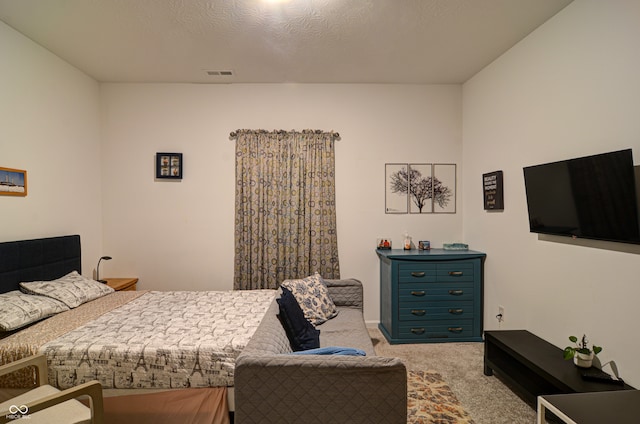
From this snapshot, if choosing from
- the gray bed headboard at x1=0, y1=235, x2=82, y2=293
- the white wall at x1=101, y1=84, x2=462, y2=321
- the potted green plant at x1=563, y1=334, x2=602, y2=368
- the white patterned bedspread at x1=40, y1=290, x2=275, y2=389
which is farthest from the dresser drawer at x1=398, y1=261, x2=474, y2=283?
the gray bed headboard at x1=0, y1=235, x2=82, y2=293

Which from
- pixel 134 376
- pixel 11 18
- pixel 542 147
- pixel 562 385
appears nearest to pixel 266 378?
pixel 134 376

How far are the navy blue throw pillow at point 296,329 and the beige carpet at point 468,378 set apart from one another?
1.02 meters

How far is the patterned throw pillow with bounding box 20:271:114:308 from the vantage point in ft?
9.14

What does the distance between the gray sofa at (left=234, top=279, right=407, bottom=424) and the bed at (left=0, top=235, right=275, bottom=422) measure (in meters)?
0.45

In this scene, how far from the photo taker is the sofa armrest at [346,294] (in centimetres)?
354

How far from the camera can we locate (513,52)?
3227 millimetres

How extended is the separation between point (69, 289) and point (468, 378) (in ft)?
11.8

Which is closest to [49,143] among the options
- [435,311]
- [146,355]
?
[146,355]

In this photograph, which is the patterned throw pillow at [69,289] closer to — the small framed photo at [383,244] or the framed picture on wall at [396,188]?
the small framed photo at [383,244]

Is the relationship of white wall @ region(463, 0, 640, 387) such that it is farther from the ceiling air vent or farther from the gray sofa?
the ceiling air vent

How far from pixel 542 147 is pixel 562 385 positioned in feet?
6.10

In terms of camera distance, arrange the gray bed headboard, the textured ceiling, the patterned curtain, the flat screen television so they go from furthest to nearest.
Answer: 1. the patterned curtain
2. the gray bed headboard
3. the textured ceiling
4. the flat screen television

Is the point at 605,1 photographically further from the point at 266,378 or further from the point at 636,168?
the point at 266,378

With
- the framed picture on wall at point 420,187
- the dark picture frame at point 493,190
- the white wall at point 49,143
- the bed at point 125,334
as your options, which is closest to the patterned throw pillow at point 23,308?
the bed at point 125,334
